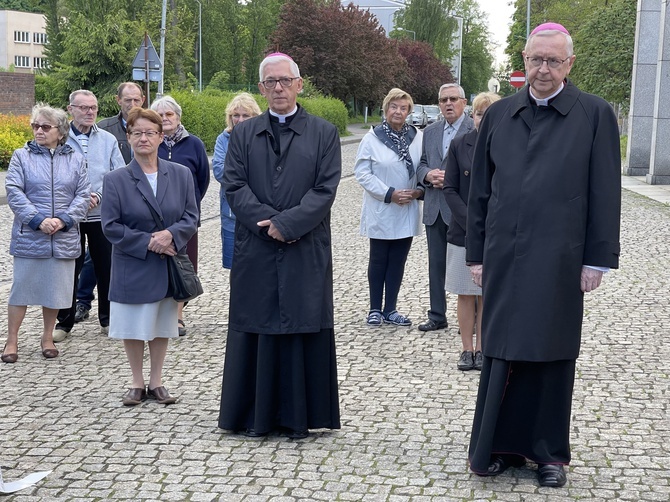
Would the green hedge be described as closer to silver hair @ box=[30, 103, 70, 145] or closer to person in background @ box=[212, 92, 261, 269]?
person in background @ box=[212, 92, 261, 269]

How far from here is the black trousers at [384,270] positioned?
29.9 ft

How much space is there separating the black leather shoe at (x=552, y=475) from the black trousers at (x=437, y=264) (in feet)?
12.0

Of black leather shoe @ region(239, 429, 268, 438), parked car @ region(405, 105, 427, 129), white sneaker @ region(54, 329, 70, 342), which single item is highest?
parked car @ region(405, 105, 427, 129)

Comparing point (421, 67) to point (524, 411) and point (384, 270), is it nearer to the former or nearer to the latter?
point (384, 270)

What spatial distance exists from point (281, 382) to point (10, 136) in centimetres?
2230

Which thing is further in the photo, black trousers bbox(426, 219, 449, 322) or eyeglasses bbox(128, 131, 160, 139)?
black trousers bbox(426, 219, 449, 322)

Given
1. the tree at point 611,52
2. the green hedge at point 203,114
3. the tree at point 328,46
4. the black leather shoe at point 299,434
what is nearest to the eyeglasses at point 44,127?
the black leather shoe at point 299,434

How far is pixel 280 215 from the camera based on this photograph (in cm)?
568

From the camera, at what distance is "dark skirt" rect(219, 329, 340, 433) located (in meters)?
5.79

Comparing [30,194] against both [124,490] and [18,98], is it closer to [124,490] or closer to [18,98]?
[124,490]

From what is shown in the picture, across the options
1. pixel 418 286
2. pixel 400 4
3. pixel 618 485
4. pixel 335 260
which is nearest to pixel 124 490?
pixel 618 485

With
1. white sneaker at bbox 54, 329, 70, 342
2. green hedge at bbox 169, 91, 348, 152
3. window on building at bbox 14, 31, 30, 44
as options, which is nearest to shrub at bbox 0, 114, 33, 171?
green hedge at bbox 169, 91, 348, 152

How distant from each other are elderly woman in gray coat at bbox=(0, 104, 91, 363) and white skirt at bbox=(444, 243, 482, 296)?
269 cm

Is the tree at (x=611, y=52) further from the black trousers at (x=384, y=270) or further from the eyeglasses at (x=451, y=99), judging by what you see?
the eyeglasses at (x=451, y=99)
